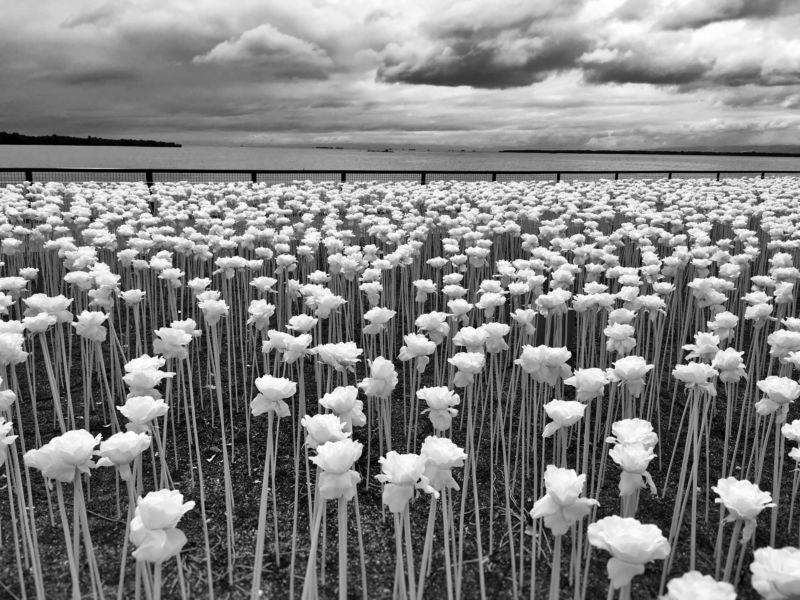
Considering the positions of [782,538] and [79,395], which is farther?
[79,395]

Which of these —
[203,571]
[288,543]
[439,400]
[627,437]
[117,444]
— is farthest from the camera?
[288,543]

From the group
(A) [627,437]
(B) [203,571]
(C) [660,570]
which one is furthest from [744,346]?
(B) [203,571]

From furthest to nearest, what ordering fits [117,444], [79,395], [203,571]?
[79,395] → [203,571] → [117,444]

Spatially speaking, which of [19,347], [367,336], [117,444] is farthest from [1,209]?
[117,444]

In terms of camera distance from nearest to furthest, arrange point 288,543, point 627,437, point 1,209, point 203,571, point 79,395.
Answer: point 627,437
point 203,571
point 288,543
point 79,395
point 1,209

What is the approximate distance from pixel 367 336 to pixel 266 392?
17.0 feet

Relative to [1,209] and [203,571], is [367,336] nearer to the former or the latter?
[203,571]

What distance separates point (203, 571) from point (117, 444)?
171cm

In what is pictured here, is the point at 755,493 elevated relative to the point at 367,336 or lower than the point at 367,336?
elevated

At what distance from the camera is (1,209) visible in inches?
450

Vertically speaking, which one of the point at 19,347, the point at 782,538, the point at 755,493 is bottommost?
the point at 782,538

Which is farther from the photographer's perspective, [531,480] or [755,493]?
[531,480]

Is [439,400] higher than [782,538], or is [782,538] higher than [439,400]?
[439,400]

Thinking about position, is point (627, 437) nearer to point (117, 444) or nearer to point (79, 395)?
point (117, 444)
